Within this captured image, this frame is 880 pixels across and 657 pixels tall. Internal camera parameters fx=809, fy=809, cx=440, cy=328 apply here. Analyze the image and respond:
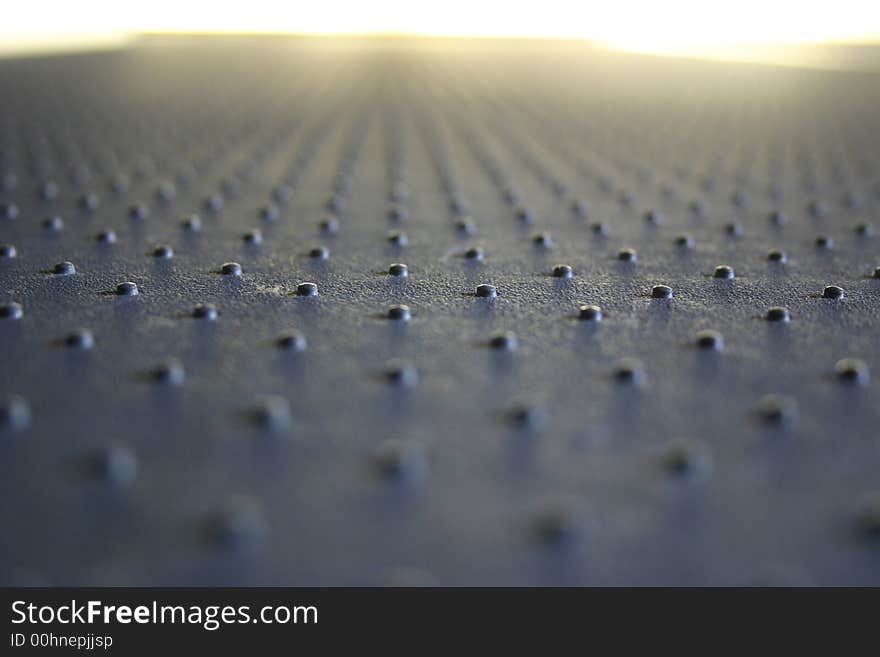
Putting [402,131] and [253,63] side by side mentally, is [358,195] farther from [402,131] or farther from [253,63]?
[253,63]

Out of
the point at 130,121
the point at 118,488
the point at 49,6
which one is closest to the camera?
the point at 118,488

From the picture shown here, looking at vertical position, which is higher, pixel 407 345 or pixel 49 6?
pixel 49 6

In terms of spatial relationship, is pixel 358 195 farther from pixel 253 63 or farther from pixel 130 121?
pixel 253 63
